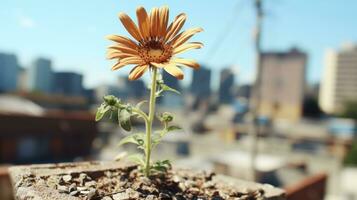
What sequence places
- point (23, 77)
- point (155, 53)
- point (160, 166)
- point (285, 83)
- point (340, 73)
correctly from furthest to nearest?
1. point (340, 73)
2. point (285, 83)
3. point (23, 77)
4. point (160, 166)
5. point (155, 53)

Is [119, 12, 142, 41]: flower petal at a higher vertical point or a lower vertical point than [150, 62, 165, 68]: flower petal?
higher

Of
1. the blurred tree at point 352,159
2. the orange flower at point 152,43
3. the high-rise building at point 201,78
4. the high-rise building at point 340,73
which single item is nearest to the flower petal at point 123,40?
the orange flower at point 152,43

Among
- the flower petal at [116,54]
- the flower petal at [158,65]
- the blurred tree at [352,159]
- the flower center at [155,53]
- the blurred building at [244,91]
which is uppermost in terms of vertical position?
the flower center at [155,53]

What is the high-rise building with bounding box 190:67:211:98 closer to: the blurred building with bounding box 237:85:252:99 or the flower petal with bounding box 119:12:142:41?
the flower petal with bounding box 119:12:142:41

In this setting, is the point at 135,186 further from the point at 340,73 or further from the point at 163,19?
the point at 340,73

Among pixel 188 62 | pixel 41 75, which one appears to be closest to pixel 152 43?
pixel 188 62

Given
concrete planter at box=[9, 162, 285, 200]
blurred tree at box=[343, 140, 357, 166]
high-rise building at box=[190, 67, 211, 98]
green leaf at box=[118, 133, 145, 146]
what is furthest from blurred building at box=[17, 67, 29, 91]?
blurred tree at box=[343, 140, 357, 166]

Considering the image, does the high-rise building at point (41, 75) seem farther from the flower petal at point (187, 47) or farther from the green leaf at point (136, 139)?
the flower petal at point (187, 47)
